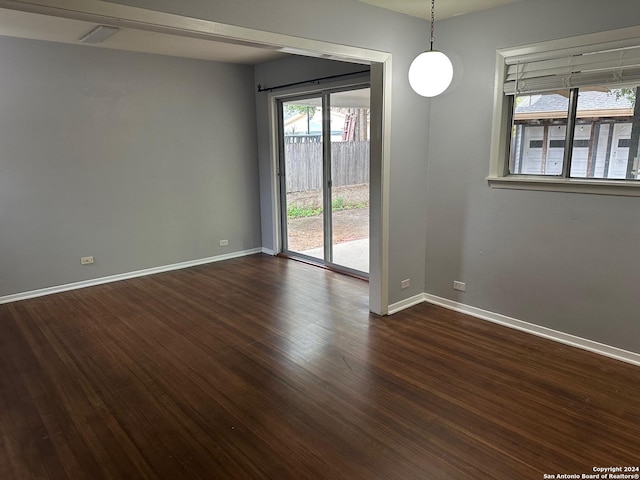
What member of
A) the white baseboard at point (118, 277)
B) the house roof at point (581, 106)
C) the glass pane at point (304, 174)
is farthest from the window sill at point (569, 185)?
the white baseboard at point (118, 277)

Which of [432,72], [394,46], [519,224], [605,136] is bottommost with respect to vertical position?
[519,224]

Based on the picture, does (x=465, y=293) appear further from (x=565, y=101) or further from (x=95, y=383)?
(x=95, y=383)

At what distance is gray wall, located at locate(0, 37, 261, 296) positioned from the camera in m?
4.50

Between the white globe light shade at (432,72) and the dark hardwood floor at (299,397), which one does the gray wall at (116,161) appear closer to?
the dark hardwood floor at (299,397)

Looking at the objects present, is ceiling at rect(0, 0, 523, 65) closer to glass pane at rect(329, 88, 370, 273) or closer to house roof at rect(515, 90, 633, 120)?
house roof at rect(515, 90, 633, 120)

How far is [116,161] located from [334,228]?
2.75 metres

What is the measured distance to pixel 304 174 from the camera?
587 cm

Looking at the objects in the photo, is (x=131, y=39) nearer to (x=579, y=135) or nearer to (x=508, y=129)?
(x=508, y=129)

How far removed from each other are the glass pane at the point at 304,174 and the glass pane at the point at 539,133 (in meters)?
2.51

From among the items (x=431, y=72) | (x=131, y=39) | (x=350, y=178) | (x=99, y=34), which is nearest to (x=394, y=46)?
(x=431, y=72)

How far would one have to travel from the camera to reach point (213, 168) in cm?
596

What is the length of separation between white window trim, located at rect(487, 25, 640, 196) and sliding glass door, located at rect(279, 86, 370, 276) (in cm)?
157

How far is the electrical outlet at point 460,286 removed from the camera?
4.10m

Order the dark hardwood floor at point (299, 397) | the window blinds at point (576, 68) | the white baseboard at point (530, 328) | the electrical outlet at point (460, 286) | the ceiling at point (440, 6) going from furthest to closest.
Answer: the electrical outlet at point (460, 286) → the ceiling at point (440, 6) → the white baseboard at point (530, 328) → the window blinds at point (576, 68) → the dark hardwood floor at point (299, 397)
